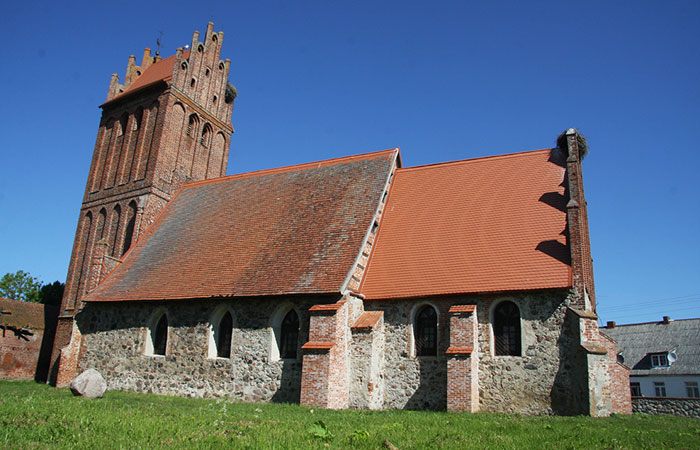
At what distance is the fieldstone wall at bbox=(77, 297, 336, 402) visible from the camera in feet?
56.3

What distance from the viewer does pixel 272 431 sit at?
29.4 feet

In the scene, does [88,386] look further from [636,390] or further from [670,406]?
[636,390]

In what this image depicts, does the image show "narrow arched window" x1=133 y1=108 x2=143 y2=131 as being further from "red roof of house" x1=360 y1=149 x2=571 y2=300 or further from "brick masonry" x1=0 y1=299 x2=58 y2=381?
"red roof of house" x1=360 y1=149 x2=571 y2=300

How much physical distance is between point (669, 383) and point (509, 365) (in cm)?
2496

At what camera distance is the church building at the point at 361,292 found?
15.3 metres

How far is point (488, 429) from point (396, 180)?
45.5ft

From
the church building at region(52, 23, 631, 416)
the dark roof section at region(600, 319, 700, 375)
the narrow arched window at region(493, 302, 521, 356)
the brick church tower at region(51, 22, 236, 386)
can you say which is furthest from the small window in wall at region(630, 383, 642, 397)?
the brick church tower at region(51, 22, 236, 386)

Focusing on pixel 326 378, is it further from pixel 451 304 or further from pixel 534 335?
pixel 534 335

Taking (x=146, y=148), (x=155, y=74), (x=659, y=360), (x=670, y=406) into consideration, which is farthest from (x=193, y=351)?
(x=659, y=360)

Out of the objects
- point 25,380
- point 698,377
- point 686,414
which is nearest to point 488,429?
point 686,414

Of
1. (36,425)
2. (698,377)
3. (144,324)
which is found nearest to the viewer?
(36,425)

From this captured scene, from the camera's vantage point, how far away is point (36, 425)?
8.54 metres

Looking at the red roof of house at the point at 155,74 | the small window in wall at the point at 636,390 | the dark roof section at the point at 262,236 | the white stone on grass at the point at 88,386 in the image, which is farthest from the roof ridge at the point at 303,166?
the small window in wall at the point at 636,390

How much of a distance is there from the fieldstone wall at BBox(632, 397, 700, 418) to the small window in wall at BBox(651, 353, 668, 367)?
11028 mm
